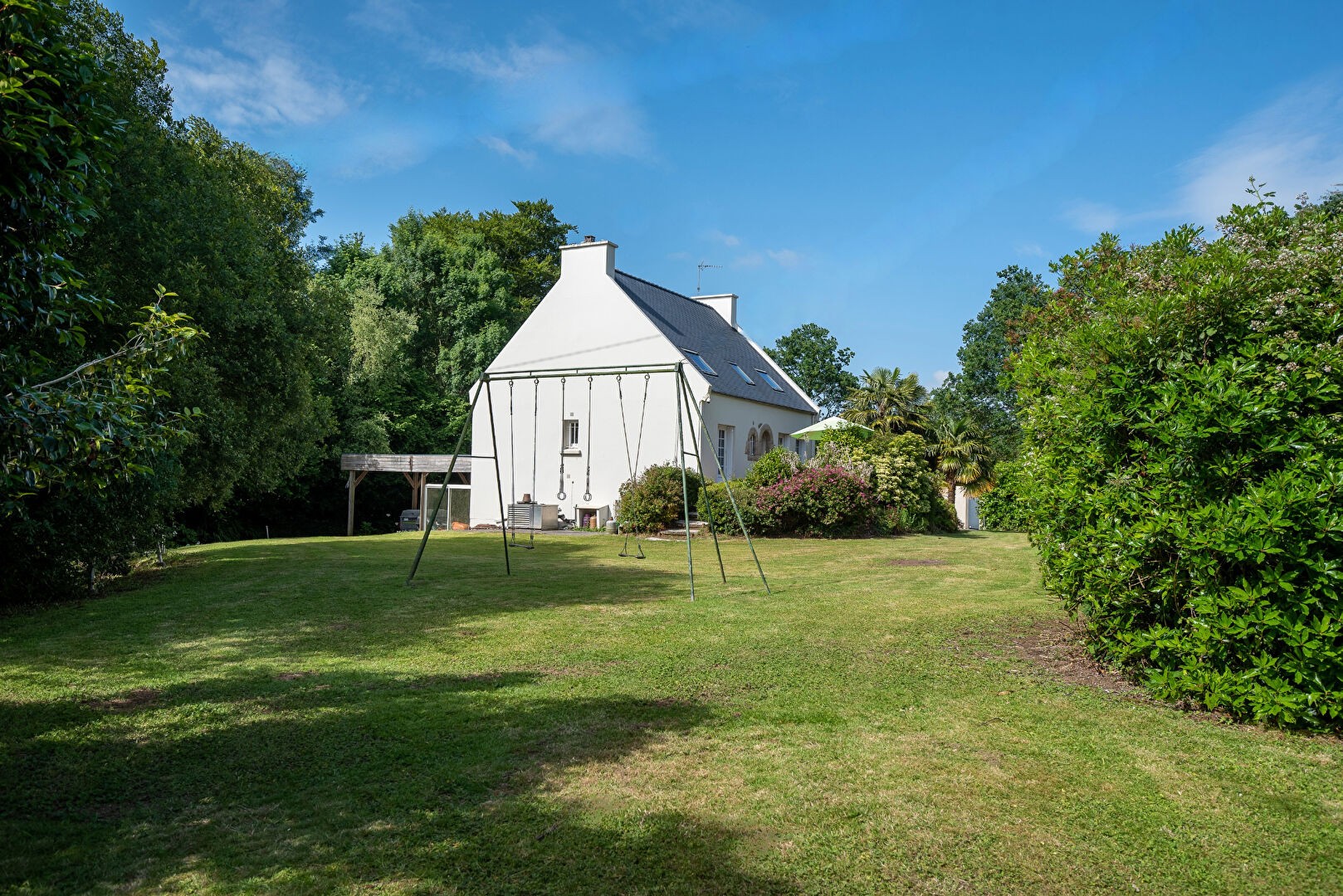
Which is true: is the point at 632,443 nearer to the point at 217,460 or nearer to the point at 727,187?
the point at 727,187

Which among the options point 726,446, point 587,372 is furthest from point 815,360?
point 587,372

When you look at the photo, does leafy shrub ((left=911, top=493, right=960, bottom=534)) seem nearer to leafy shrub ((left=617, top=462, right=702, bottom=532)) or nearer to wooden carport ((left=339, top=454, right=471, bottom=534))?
leafy shrub ((left=617, top=462, right=702, bottom=532))

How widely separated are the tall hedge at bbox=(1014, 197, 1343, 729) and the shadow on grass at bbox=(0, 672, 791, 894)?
3.37 m

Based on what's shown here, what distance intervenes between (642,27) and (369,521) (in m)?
29.6

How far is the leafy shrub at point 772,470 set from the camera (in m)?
22.4

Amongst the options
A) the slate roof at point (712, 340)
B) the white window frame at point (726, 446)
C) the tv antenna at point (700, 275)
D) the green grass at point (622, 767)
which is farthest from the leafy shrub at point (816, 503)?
the tv antenna at point (700, 275)

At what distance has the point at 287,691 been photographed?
21.2 feet

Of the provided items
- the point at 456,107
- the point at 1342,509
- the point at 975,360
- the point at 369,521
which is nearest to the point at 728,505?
the point at 456,107

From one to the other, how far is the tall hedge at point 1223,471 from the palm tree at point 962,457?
24.3 metres

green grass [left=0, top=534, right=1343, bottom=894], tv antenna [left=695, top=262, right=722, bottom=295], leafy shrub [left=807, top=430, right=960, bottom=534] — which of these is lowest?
green grass [left=0, top=534, right=1343, bottom=894]

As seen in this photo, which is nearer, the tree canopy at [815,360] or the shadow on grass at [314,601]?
the shadow on grass at [314,601]

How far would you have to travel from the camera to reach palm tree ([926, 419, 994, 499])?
30.3 m

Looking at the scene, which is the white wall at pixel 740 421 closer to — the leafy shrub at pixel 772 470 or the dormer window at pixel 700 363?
the dormer window at pixel 700 363

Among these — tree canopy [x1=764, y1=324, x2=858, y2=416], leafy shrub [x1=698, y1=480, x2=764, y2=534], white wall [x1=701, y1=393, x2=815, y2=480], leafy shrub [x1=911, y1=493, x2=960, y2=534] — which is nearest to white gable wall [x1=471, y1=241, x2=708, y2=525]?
white wall [x1=701, y1=393, x2=815, y2=480]
